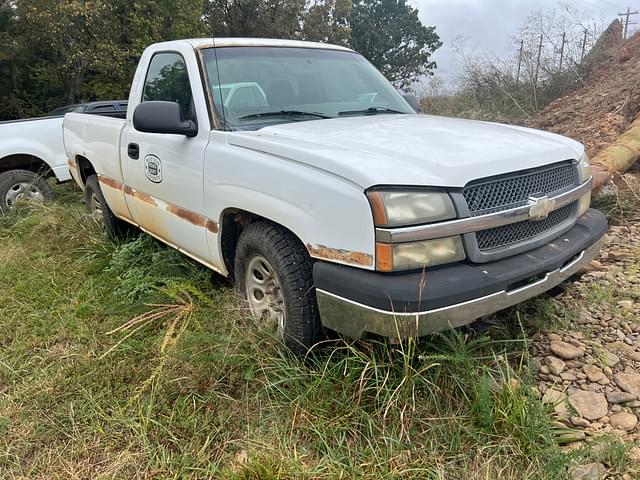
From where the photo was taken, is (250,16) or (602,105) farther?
(250,16)

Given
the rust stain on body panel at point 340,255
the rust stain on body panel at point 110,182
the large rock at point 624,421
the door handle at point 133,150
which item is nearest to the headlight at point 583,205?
the large rock at point 624,421

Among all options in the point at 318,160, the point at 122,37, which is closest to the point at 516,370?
the point at 318,160

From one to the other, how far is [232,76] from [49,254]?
9.06ft

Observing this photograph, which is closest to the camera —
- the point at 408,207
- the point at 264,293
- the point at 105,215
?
the point at 408,207

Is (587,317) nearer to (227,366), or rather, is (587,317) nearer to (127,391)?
(227,366)

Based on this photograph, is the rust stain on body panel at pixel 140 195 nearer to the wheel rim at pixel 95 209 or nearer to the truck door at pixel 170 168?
the truck door at pixel 170 168

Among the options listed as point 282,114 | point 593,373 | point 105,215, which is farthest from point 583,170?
point 105,215

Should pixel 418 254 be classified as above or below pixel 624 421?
above

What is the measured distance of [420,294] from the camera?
216cm

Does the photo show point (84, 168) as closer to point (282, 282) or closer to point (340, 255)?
point (282, 282)

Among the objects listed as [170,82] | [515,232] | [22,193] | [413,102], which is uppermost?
[170,82]

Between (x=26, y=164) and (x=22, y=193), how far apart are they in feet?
1.28

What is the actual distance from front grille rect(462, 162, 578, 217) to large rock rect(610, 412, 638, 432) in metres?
1.07

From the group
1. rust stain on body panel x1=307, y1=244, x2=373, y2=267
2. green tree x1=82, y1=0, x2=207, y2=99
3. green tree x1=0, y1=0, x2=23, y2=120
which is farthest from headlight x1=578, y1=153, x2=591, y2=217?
green tree x1=0, y1=0, x2=23, y2=120
